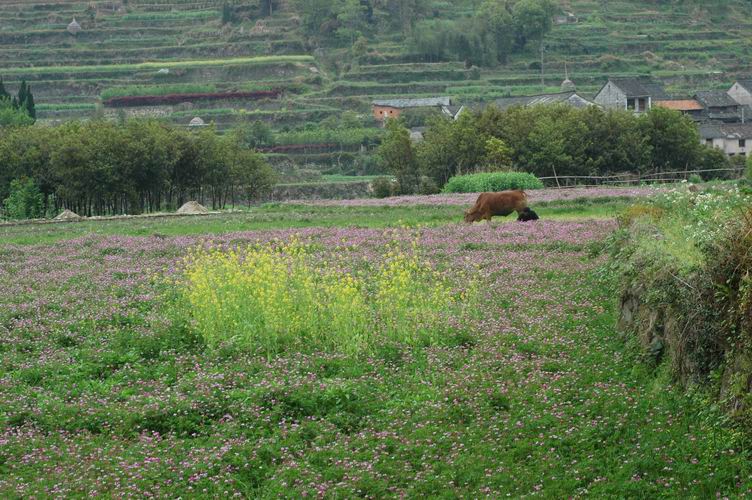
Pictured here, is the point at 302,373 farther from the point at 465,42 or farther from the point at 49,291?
the point at 465,42

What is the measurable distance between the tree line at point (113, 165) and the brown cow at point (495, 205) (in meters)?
26.3

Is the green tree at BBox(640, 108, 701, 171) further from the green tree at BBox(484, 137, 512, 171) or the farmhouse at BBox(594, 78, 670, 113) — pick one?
the farmhouse at BBox(594, 78, 670, 113)

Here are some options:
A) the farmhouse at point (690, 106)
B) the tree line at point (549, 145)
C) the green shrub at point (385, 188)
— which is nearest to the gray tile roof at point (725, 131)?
the farmhouse at point (690, 106)

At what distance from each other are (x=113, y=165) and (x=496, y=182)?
798 inches

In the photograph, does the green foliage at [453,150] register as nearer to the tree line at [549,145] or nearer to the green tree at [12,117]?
the tree line at [549,145]

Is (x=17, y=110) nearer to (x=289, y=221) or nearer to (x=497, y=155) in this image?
(x=497, y=155)

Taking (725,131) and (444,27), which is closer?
(725,131)

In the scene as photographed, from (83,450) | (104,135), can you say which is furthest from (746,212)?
(104,135)

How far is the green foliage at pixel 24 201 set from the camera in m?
52.8

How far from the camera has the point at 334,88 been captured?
410 ft

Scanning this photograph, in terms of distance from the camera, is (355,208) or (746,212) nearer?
(746,212)

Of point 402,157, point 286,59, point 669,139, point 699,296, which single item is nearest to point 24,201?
point 402,157

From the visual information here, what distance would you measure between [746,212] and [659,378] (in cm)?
234

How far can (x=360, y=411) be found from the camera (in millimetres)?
13031
